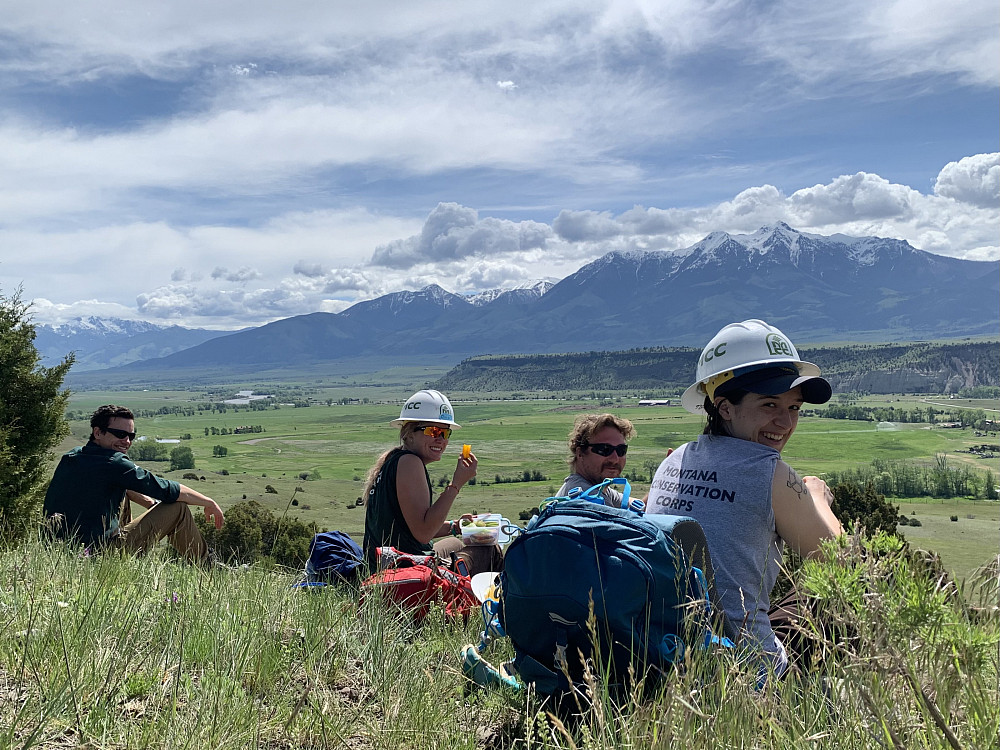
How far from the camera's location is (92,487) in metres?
6.14

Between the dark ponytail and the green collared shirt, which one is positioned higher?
the dark ponytail

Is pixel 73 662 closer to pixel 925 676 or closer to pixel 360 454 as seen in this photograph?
pixel 925 676

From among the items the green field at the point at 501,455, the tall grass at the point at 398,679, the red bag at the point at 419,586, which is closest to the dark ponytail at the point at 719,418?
the tall grass at the point at 398,679

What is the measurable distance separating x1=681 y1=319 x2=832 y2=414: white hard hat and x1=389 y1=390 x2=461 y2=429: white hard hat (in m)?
2.60

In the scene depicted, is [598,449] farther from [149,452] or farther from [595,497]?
[149,452]

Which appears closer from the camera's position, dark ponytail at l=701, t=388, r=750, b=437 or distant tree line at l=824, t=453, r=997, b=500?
dark ponytail at l=701, t=388, r=750, b=437

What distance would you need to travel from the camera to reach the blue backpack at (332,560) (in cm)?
448

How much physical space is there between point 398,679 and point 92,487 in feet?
14.4

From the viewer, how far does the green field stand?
57562 millimetres

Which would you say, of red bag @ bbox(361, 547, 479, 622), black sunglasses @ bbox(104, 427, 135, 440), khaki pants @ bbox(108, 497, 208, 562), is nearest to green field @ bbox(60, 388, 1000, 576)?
khaki pants @ bbox(108, 497, 208, 562)

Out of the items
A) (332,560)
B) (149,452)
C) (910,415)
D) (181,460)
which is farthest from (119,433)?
(910,415)

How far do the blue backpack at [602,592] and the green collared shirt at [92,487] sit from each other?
14.3ft

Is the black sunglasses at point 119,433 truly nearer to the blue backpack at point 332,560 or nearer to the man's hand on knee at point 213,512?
the man's hand on knee at point 213,512

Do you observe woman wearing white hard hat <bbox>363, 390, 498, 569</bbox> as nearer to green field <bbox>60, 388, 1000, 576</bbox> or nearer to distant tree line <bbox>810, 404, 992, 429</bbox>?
green field <bbox>60, 388, 1000, 576</bbox>
